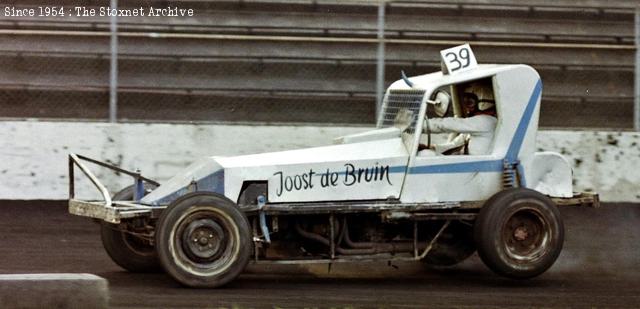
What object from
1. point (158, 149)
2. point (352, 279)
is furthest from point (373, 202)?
point (158, 149)

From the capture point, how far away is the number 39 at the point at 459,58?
9820 millimetres

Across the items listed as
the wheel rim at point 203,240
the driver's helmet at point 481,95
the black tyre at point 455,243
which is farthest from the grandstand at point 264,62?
the wheel rim at point 203,240

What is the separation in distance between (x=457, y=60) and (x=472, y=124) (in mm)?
602

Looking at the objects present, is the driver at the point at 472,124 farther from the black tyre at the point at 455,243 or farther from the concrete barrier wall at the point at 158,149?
the concrete barrier wall at the point at 158,149

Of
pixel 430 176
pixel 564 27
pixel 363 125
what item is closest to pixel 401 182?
pixel 430 176

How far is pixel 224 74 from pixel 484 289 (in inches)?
222

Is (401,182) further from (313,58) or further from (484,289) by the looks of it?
(313,58)

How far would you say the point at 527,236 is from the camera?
9.41m

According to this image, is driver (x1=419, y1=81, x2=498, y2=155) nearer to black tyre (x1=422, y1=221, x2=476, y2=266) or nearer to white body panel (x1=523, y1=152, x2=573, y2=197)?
white body panel (x1=523, y1=152, x2=573, y2=197)

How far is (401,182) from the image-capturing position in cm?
934

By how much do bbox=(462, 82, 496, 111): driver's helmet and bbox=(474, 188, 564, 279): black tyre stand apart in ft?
2.74

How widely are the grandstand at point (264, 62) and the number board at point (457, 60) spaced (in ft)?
12.5

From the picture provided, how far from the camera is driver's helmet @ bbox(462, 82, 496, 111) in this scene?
9836mm

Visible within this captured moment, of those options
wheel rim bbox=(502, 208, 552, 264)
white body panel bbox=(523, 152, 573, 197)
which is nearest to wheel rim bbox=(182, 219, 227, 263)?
wheel rim bbox=(502, 208, 552, 264)
